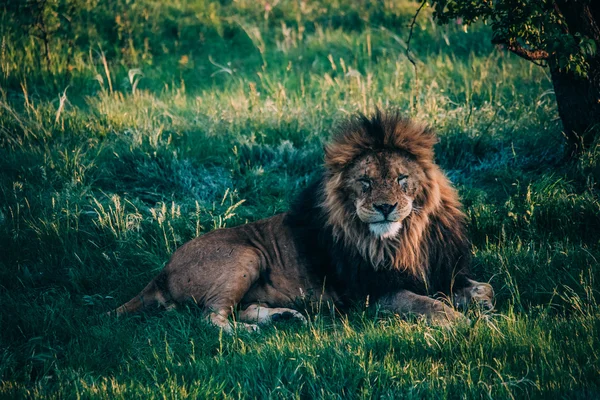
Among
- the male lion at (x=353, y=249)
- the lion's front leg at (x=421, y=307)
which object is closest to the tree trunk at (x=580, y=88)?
the male lion at (x=353, y=249)

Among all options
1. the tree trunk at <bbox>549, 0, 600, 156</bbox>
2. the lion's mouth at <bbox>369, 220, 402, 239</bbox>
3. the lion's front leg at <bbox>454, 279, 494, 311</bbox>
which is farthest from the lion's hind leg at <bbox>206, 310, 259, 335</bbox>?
the tree trunk at <bbox>549, 0, 600, 156</bbox>

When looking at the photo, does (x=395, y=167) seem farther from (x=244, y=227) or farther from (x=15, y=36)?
(x=15, y=36)

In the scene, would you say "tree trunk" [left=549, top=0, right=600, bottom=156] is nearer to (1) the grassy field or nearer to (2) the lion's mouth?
(1) the grassy field

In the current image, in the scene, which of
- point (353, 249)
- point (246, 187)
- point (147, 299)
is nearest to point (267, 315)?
point (353, 249)

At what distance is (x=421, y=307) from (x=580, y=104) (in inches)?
101

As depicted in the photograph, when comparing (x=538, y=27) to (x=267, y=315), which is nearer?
(x=267, y=315)

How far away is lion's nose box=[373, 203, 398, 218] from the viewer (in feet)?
14.0

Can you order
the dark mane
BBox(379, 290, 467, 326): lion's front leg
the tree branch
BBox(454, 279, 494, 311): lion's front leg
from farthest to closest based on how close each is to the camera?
1. the tree branch
2. the dark mane
3. BBox(454, 279, 494, 311): lion's front leg
4. BBox(379, 290, 467, 326): lion's front leg

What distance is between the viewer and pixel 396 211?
4289 millimetres

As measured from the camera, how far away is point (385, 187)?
4.34m

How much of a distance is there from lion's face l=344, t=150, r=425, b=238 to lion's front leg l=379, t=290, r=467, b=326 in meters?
0.42

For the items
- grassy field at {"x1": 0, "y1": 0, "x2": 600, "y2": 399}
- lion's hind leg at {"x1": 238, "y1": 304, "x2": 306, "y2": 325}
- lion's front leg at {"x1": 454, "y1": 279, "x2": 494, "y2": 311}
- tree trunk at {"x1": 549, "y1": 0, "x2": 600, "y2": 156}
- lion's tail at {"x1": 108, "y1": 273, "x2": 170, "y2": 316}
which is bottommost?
lion's hind leg at {"x1": 238, "y1": 304, "x2": 306, "y2": 325}

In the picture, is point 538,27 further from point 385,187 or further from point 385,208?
point 385,208

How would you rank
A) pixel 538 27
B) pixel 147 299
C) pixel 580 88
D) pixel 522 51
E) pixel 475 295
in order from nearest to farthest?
1. pixel 475 295
2. pixel 147 299
3. pixel 538 27
4. pixel 522 51
5. pixel 580 88
